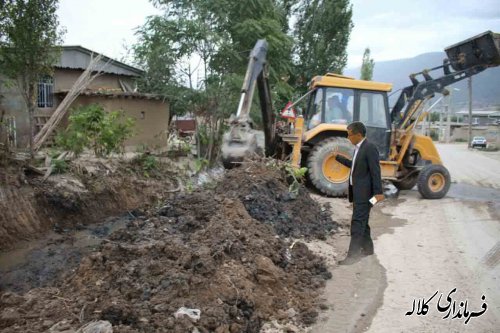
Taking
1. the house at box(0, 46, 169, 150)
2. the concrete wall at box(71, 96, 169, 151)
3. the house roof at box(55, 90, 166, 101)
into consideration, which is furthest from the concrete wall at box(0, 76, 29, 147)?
the concrete wall at box(71, 96, 169, 151)

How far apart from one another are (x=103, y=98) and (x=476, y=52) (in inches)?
513

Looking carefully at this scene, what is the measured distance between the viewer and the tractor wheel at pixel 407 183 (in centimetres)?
1268

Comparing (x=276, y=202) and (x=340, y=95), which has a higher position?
(x=340, y=95)

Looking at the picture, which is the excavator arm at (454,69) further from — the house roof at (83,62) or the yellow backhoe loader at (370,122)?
the house roof at (83,62)

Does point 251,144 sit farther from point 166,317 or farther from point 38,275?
point 166,317

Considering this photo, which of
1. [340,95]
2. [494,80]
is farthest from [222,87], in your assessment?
[494,80]

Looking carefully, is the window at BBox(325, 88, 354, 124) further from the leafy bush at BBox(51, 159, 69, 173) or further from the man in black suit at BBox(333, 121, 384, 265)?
the leafy bush at BBox(51, 159, 69, 173)

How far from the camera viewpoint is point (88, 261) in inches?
192

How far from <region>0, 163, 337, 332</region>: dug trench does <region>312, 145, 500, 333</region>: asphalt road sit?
388 millimetres

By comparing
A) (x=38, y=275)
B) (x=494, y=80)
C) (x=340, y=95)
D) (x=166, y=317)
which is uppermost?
(x=494, y=80)

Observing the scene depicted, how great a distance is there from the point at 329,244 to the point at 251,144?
274 centimetres

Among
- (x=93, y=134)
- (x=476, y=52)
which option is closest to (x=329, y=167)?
(x=476, y=52)

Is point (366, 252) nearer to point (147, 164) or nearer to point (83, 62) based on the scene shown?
point (147, 164)

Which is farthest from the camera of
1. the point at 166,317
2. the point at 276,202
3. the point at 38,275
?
the point at 276,202
